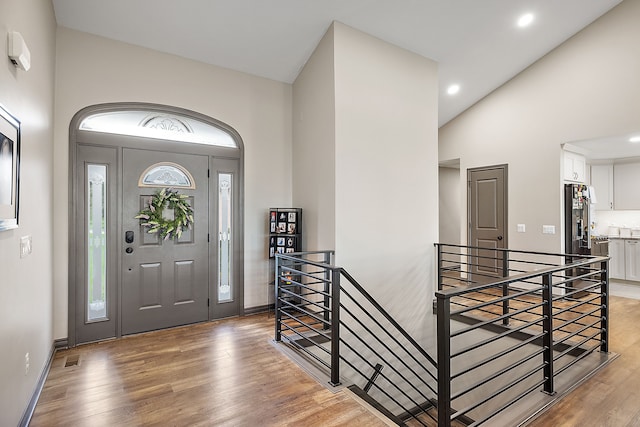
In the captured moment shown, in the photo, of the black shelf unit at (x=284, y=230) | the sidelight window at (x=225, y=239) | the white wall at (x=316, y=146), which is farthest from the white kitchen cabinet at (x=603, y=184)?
the sidelight window at (x=225, y=239)

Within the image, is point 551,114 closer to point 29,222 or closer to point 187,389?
point 187,389

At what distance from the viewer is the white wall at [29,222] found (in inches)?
72.0

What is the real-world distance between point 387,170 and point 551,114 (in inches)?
115

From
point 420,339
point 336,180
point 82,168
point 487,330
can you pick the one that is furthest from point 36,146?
point 487,330

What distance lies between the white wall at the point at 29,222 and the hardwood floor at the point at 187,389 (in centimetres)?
28

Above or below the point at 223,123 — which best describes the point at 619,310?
below

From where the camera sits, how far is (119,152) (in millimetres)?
3686

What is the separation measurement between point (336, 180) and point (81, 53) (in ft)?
9.81

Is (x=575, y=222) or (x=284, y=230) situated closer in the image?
(x=284, y=230)

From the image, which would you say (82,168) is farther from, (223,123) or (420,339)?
(420,339)

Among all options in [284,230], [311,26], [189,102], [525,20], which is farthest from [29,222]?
[525,20]

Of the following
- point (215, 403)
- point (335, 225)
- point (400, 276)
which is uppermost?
point (335, 225)

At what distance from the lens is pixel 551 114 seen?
502 cm

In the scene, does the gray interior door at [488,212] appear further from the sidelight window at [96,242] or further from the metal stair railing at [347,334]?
the sidelight window at [96,242]
